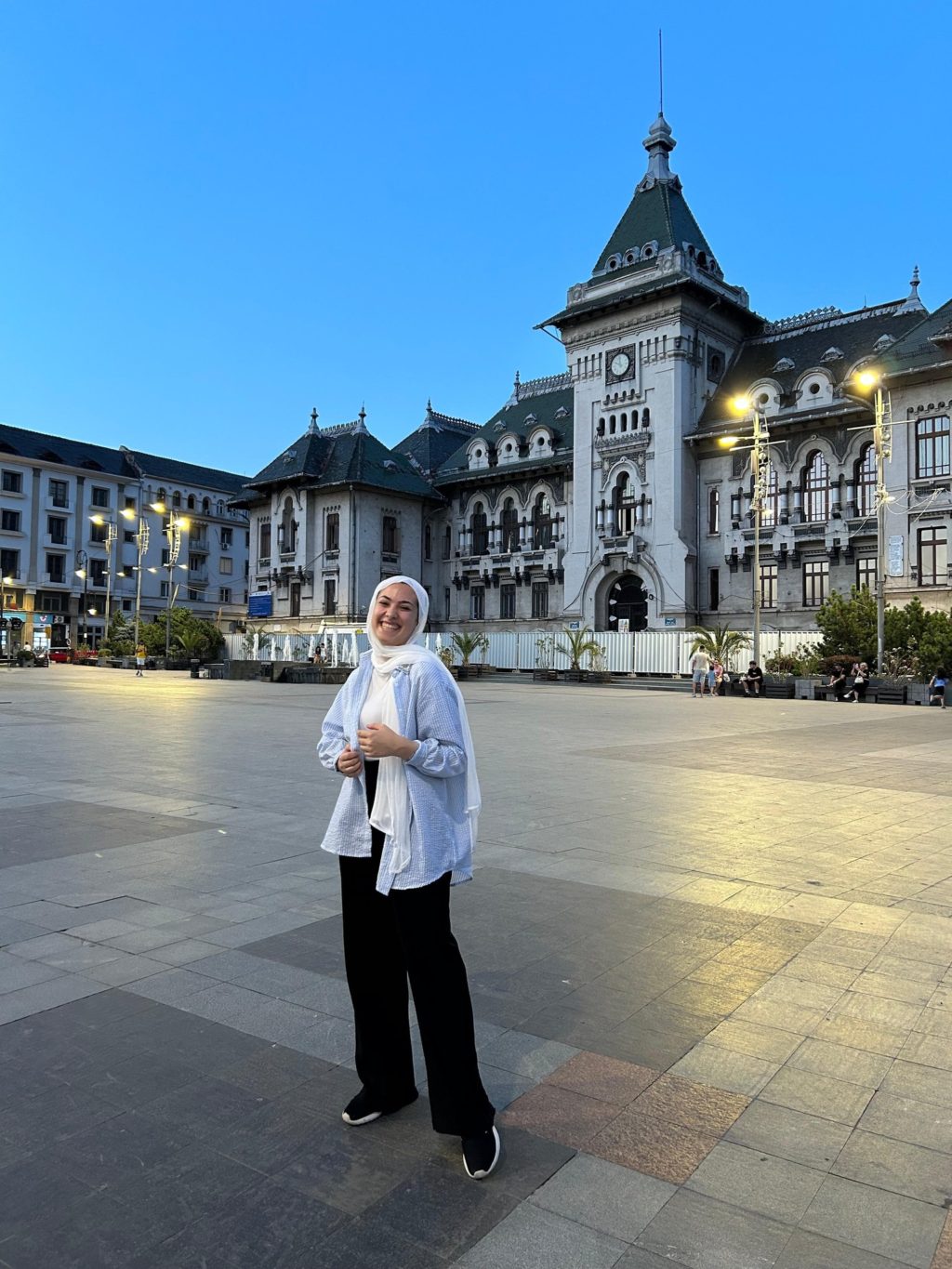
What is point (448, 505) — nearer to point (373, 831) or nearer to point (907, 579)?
point (907, 579)

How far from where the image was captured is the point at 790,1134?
3006 millimetres

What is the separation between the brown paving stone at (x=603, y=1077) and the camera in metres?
3.25

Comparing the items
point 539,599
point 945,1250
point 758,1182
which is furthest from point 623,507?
point 945,1250

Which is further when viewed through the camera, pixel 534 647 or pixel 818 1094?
pixel 534 647

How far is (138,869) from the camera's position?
6246 mm

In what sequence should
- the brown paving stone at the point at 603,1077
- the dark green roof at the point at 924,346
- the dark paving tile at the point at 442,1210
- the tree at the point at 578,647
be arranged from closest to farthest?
the dark paving tile at the point at 442,1210 < the brown paving stone at the point at 603,1077 < the dark green roof at the point at 924,346 < the tree at the point at 578,647

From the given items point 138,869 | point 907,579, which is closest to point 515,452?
point 907,579

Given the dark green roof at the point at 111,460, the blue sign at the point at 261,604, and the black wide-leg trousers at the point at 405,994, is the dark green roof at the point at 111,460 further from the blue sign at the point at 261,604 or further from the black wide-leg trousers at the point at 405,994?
the black wide-leg trousers at the point at 405,994

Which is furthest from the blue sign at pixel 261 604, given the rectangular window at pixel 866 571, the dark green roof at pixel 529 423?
the rectangular window at pixel 866 571

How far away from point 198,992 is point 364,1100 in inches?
53.2

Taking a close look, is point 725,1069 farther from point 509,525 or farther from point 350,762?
point 509,525

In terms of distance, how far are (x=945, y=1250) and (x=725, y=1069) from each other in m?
1.06

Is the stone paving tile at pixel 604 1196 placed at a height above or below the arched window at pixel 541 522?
below

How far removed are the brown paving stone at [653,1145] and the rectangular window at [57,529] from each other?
79.7 metres
